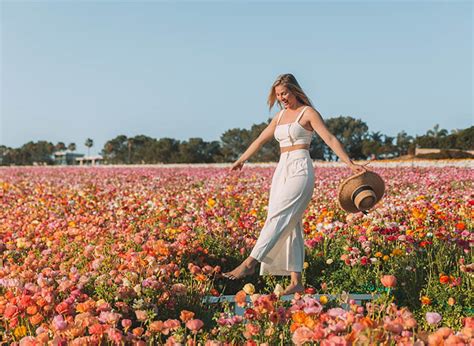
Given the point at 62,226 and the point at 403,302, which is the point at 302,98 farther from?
the point at 62,226

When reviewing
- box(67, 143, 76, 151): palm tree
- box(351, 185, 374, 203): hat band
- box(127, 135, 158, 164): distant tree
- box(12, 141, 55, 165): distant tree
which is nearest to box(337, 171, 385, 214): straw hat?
box(351, 185, 374, 203): hat band

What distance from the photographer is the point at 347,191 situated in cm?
462

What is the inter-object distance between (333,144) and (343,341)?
2663 millimetres

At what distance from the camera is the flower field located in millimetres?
2752

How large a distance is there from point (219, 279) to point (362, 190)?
1.66 metres

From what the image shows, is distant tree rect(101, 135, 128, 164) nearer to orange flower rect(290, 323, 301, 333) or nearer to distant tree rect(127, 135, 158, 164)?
distant tree rect(127, 135, 158, 164)

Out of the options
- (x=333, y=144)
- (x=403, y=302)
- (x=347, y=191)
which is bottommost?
(x=403, y=302)

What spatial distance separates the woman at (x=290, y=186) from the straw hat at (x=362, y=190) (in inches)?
3.6

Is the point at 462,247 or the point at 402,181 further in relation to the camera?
the point at 402,181

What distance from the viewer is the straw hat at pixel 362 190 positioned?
454 centimetres

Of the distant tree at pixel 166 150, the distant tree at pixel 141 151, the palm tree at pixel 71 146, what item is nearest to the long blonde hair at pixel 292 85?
the distant tree at pixel 166 150

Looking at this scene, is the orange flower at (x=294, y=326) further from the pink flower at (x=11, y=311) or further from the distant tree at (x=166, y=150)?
the distant tree at (x=166, y=150)

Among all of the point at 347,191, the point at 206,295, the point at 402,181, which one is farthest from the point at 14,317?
the point at 402,181

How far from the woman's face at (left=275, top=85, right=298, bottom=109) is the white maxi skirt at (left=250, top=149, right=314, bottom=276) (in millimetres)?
424
